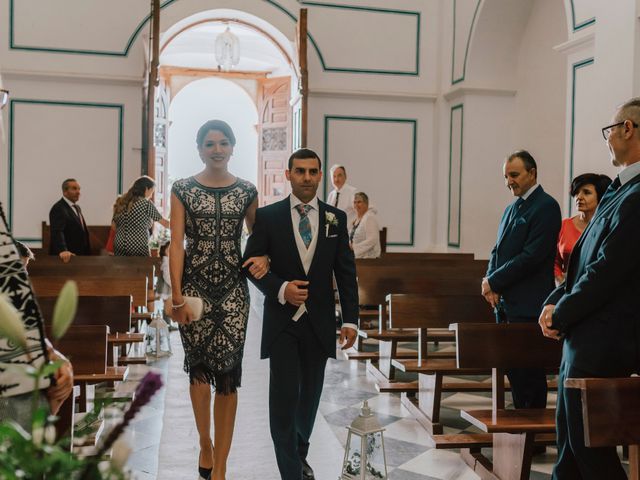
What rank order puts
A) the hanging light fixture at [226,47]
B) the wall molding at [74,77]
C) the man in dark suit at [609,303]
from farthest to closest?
the hanging light fixture at [226,47] < the wall molding at [74,77] < the man in dark suit at [609,303]

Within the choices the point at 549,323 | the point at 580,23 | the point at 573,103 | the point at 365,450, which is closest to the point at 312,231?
the point at 365,450

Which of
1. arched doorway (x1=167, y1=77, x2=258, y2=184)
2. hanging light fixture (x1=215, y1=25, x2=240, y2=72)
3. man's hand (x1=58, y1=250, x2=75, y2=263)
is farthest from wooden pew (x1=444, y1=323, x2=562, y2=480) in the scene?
arched doorway (x1=167, y1=77, x2=258, y2=184)

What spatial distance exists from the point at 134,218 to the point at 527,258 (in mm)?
3910

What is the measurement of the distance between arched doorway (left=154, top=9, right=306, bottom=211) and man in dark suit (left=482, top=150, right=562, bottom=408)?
26.4ft

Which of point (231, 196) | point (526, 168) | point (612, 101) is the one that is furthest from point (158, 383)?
point (612, 101)

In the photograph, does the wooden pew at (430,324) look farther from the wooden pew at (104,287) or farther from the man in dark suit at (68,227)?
the man in dark suit at (68,227)

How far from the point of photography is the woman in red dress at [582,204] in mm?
4637

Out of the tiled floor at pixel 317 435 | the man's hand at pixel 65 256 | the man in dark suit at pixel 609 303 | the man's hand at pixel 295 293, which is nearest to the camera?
the man in dark suit at pixel 609 303

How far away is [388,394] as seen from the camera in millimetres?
5195

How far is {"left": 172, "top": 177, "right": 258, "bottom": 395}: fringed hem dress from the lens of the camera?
3.05m

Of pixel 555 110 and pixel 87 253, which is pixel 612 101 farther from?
pixel 87 253

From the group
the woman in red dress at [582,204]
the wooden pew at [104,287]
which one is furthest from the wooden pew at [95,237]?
the woman in red dress at [582,204]

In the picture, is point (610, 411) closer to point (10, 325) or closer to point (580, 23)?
point (10, 325)

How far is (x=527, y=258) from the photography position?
3738mm
